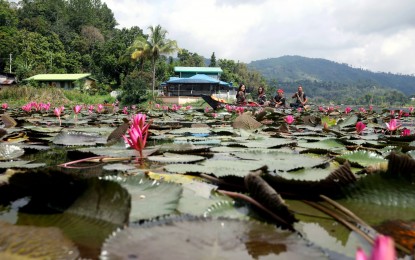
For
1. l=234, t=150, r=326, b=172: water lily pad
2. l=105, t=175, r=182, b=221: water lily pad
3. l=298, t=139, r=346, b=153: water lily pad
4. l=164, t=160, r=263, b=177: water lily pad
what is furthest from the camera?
l=298, t=139, r=346, b=153: water lily pad

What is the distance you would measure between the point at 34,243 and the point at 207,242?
249mm

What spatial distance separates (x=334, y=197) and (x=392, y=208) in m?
0.12

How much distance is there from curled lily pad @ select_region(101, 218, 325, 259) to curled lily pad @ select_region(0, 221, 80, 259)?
8 centimetres

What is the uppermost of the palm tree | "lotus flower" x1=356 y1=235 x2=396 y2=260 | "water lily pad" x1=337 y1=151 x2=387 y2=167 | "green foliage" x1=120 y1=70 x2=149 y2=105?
the palm tree

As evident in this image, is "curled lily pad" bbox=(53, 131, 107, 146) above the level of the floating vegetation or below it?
below

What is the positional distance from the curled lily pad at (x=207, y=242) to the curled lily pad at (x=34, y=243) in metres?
0.08

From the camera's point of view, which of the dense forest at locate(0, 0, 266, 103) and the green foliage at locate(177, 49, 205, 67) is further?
the green foliage at locate(177, 49, 205, 67)

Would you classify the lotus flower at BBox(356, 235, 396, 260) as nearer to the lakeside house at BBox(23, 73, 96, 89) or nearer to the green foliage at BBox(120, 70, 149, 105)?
the green foliage at BBox(120, 70, 149, 105)

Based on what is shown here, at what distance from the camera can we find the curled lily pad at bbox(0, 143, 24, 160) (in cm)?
135

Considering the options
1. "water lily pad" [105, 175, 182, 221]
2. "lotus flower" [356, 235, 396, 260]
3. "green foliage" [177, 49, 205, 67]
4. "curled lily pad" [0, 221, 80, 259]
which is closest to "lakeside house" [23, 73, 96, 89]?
"green foliage" [177, 49, 205, 67]

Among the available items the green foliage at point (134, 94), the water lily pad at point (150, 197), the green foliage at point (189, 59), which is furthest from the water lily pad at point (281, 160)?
the green foliage at point (189, 59)

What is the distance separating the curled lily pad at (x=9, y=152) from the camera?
1.35 m

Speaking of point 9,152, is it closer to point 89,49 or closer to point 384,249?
point 384,249

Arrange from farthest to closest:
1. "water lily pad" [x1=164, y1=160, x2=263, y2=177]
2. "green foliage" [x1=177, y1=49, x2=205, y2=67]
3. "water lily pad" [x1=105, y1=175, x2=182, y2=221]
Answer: "green foliage" [x1=177, y1=49, x2=205, y2=67], "water lily pad" [x1=164, y1=160, x2=263, y2=177], "water lily pad" [x1=105, y1=175, x2=182, y2=221]
